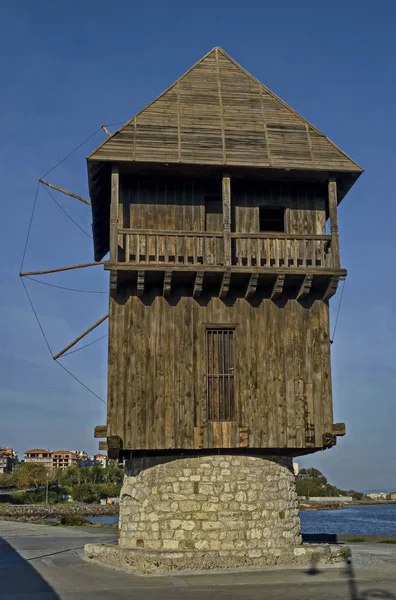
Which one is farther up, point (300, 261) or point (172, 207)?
point (172, 207)

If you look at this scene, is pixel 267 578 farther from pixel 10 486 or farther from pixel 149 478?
pixel 10 486

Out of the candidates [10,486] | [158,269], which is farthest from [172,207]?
[10,486]

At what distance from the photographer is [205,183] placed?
19250mm

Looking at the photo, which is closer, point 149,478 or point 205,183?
point 149,478

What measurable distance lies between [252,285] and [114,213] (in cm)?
411

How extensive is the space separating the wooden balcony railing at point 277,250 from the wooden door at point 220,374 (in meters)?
2.06

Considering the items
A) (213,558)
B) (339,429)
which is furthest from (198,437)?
(339,429)

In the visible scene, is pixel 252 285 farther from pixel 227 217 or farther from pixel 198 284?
pixel 227 217

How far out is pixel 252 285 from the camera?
1770cm

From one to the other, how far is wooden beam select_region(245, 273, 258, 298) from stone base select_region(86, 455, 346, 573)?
14.2 feet

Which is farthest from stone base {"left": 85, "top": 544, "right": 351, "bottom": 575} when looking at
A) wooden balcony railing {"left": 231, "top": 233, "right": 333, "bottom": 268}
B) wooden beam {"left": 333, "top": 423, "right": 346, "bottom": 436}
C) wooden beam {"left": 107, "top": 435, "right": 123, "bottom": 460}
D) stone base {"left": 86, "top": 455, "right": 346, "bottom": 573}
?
wooden balcony railing {"left": 231, "top": 233, "right": 333, "bottom": 268}

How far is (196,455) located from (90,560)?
14.7 ft

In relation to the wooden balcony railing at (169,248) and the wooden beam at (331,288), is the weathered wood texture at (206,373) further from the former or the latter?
the wooden balcony railing at (169,248)

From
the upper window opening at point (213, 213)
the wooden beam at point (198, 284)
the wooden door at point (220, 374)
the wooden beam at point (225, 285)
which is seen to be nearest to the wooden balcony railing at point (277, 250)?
the wooden beam at point (225, 285)
